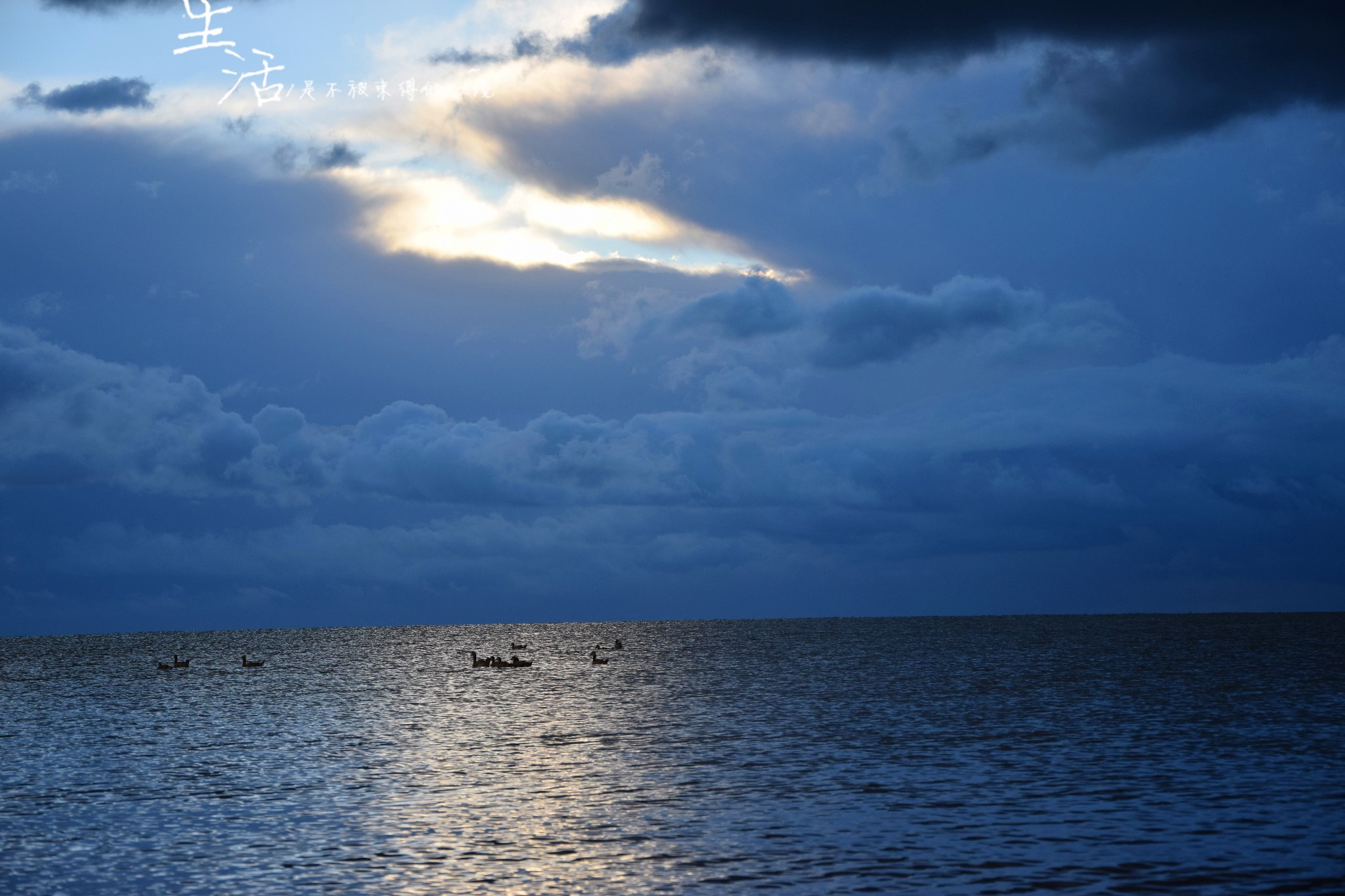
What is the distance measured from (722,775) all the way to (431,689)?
61927 mm

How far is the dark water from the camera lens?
3108 cm

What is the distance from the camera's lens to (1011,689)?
92.9 meters

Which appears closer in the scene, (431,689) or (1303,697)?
(1303,697)

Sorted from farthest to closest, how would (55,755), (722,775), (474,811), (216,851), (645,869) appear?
(55,755)
(722,775)
(474,811)
(216,851)
(645,869)

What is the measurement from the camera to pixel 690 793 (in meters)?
43.3

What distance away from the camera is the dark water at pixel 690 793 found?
3108 centimetres

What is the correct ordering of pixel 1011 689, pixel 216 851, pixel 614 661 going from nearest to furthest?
pixel 216 851, pixel 1011 689, pixel 614 661

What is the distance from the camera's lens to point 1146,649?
17088 centimetres

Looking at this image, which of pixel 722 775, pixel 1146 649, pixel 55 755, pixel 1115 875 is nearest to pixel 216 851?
pixel 722 775

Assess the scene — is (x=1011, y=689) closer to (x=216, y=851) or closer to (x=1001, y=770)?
(x=1001, y=770)

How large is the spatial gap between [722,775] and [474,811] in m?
11.2

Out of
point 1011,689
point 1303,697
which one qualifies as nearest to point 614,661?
point 1011,689

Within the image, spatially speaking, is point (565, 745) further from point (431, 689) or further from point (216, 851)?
point (431, 689)

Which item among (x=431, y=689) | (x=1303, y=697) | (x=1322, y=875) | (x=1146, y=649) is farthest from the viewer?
(x=1146, y=649)
